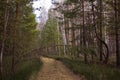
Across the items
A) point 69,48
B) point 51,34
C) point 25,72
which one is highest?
point 51,34

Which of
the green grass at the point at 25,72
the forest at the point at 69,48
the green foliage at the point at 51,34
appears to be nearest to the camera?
the green grass at the point at 25,72

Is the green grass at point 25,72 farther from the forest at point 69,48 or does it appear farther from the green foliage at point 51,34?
the green foliage at point 51,34

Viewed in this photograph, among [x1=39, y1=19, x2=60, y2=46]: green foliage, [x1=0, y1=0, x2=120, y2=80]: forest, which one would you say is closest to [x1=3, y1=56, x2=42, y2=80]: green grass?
[x1=0, y1=0, x2=120, y2=80]: forest

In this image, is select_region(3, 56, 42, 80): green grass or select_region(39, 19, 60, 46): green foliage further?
select_region(39, 19, 60, 46): green foliage

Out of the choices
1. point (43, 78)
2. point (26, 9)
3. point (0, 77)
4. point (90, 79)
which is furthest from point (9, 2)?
point (90, 79)

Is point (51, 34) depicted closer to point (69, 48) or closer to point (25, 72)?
point (69, 48)

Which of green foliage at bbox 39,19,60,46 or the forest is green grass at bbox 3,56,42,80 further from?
green foliage at bbox 39,19,60,46

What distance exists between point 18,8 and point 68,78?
10.0 m

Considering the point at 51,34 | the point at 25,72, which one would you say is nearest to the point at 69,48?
the point at 25,72

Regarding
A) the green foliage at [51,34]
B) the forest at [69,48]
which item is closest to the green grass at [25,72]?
the forest at [69,48]

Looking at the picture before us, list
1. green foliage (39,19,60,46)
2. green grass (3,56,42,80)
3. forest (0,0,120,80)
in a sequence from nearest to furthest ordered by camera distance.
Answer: green grass (3,56,42,80) < forest (0,0,120,80) < green foliage (39,19,60,46)

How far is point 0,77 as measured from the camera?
601 inches

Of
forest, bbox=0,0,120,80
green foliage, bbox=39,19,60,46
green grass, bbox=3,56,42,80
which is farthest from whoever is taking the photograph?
green foliage, bbox=39,19,60,46

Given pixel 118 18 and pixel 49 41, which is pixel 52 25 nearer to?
pixel 49 41
